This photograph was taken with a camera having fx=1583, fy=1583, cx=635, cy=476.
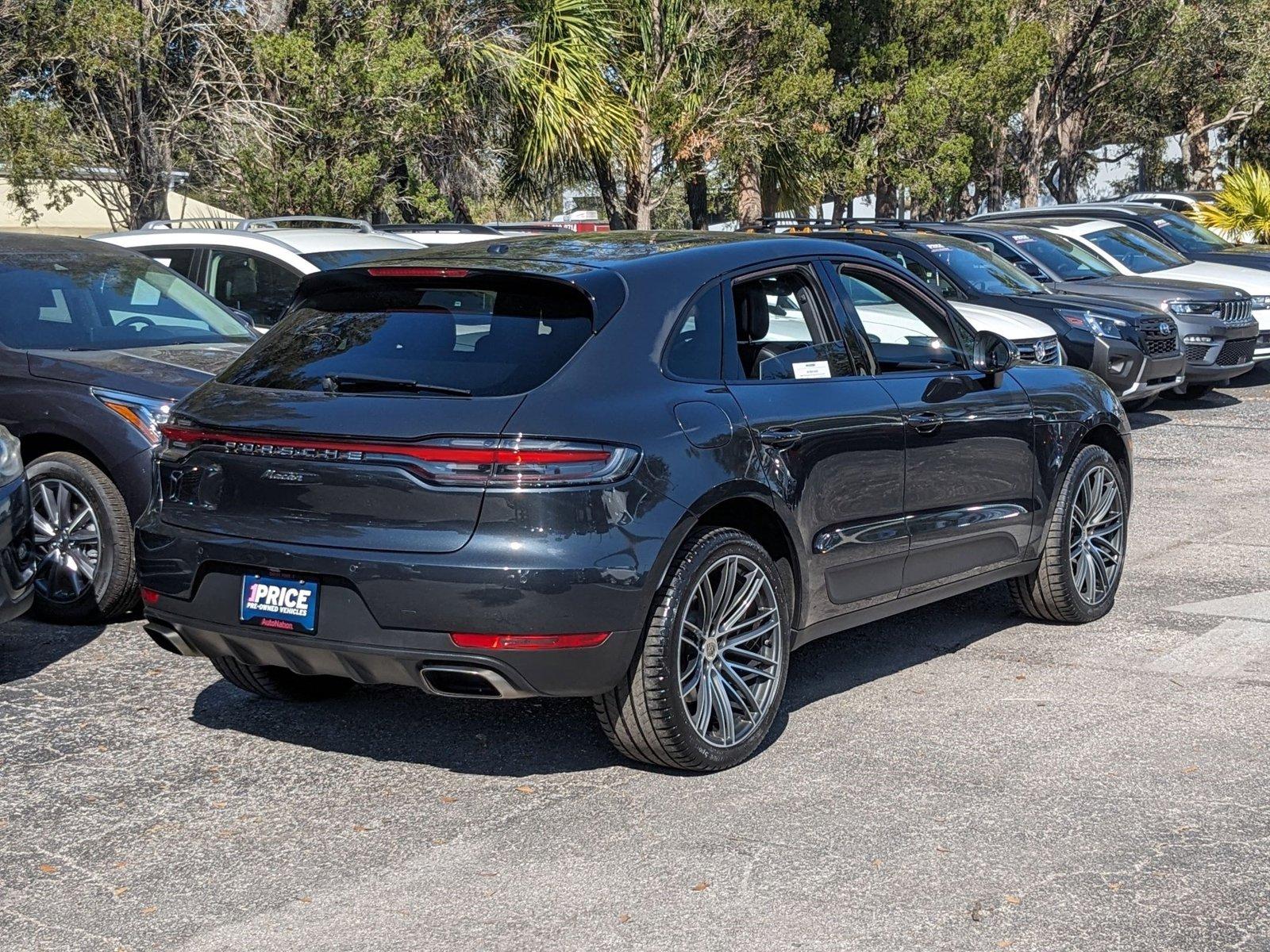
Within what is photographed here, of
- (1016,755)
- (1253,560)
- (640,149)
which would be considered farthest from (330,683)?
(640,149)

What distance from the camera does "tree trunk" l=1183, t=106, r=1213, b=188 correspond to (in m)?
39.2

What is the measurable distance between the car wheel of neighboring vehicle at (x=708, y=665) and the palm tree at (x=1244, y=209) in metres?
19.3

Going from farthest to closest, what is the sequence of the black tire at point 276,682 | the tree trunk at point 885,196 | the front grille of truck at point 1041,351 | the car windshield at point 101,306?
the tree trunk at point 885,196 → the front grille of truck at point 1041,351 → the car windshield at point 101,306 → the black tire at point 276,682

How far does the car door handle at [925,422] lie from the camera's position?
5.85 metres

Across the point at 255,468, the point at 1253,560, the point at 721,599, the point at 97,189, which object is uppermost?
the point at 97,189

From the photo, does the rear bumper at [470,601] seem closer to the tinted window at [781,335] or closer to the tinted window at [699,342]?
the tinted window at [699,342]

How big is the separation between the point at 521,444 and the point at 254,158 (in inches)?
499

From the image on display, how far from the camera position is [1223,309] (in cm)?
1466

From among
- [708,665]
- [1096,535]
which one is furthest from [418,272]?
[1096,535]

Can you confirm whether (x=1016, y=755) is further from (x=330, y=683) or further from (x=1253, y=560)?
(x=1253, y=560)

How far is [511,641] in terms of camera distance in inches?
176

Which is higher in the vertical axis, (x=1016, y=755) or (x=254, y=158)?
(x=254, y=158)

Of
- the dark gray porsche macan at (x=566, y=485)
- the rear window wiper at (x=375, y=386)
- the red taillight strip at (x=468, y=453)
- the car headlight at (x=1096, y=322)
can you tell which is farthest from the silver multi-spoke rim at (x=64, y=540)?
the car headlight at (x=1096, y=322)

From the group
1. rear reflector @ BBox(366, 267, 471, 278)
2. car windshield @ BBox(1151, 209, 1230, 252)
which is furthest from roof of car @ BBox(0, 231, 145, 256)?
car windshield @ BBox(1151, 209, 1230, 252)
